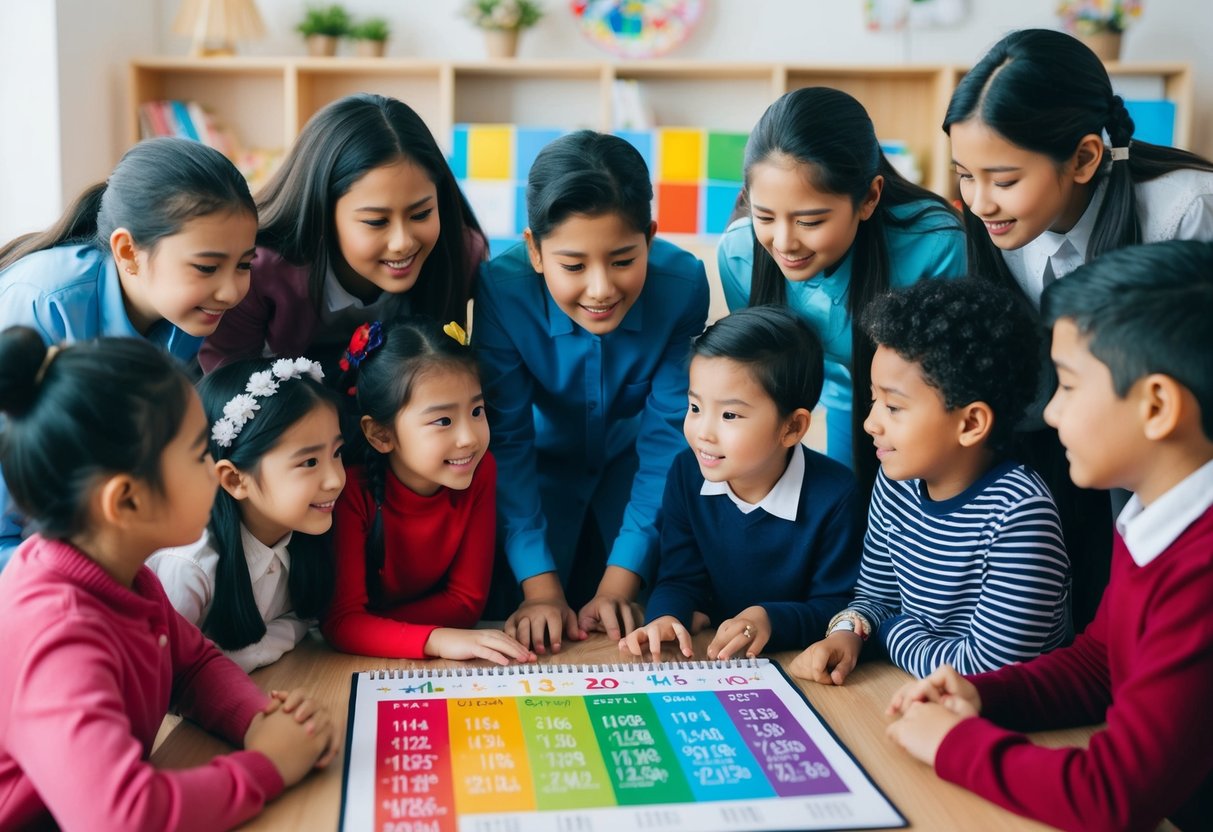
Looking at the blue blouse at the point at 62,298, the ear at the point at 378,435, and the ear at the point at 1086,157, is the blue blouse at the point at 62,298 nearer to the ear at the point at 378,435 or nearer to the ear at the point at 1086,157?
the ear at the point at 378,435

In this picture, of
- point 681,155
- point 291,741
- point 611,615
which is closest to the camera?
point 291,741

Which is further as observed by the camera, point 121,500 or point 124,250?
point 124,250

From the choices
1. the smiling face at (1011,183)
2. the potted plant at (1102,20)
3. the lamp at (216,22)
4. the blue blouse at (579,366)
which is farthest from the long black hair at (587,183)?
the potted plant at (1102,20)

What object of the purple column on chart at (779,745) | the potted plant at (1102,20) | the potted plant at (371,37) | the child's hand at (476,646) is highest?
the potted plant at (1102,20)

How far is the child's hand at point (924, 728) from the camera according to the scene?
104 cm

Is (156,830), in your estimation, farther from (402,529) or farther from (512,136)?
(512,136)

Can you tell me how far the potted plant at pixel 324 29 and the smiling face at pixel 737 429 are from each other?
3.30 m

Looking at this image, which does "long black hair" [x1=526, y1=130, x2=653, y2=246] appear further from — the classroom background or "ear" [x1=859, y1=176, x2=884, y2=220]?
the classroom background

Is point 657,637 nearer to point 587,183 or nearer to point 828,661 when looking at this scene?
point 828,661

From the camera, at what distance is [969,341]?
4.42 ft

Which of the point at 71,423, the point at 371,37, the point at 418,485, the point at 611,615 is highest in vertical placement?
the point at 371,37

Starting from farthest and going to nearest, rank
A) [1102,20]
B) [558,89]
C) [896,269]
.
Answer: [558,89]
[1102,20]
[896,269]

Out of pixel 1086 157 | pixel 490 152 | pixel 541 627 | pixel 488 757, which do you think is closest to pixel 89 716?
pixel 488 757

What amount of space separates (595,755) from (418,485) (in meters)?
0.64
